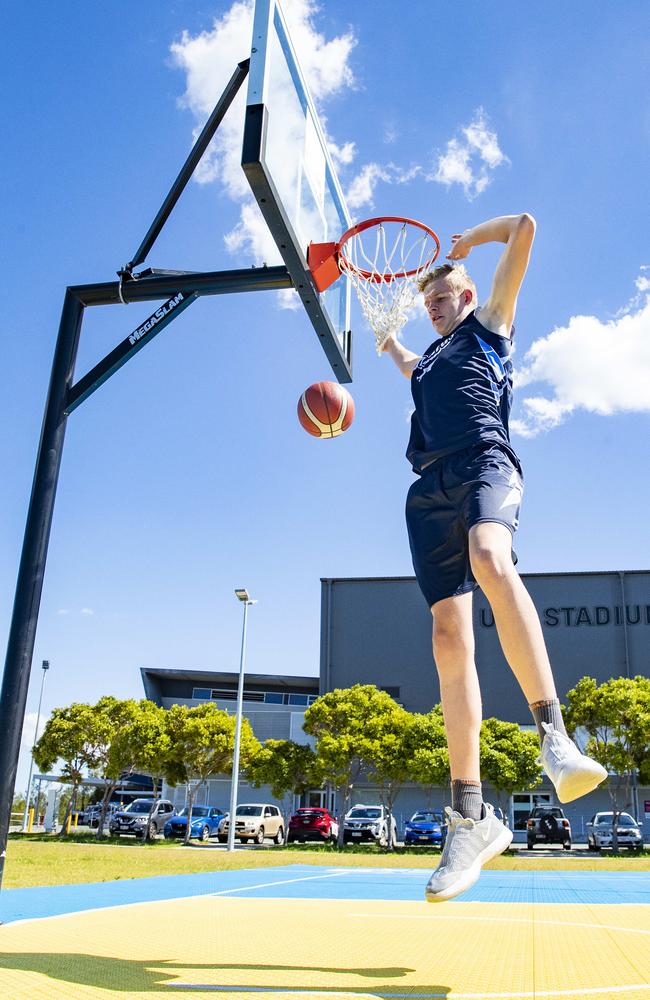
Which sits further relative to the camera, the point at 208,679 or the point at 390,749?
the point at 208,679

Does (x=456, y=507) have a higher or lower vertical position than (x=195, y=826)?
higher

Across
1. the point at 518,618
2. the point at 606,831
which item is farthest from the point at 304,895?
the point at 606,831

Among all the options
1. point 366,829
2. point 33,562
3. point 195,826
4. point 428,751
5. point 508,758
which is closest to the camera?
point 33,562

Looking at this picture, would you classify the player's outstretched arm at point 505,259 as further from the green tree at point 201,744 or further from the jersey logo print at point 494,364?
the green tree at point 201,744

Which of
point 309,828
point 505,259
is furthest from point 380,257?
point 309,828

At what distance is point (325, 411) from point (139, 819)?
27683 millimetres

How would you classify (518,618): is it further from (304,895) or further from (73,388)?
(304,895)

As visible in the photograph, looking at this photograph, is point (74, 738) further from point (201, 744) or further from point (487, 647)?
point (487, 647)

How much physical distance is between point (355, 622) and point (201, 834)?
13118 mm

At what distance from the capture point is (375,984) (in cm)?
260

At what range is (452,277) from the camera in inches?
144

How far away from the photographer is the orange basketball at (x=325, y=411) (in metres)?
5.93

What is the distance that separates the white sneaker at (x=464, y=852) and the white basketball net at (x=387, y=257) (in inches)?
156

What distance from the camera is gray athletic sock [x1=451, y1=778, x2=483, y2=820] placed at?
118 inches
